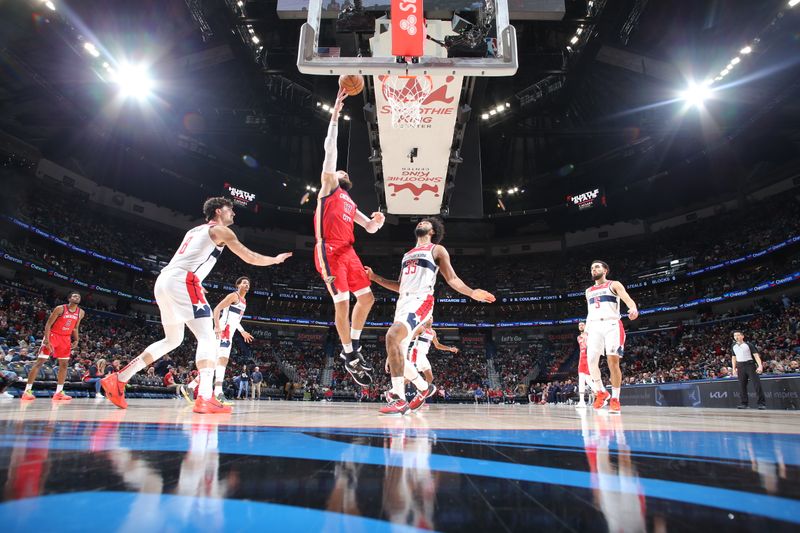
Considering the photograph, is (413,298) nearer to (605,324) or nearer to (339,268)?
(339,268)

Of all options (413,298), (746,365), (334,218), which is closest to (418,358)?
(413,298)

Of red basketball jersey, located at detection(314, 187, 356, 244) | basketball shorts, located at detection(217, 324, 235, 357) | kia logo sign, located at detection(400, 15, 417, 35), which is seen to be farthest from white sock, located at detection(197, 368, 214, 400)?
kia logo sign, located at detection(400, 15, 417, 35)

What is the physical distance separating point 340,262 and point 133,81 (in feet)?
55.0

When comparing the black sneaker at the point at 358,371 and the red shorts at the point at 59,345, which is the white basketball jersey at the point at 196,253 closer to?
the black sneaker at the point at 358,371

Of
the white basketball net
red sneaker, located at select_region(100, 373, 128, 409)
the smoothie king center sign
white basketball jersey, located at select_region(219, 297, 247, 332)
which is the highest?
the white basketball net

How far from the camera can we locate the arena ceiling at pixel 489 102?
1366 cm

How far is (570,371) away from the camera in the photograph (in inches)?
1133

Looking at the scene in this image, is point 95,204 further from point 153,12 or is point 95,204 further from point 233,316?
point 233,316

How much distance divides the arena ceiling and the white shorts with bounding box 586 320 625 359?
26.7 feet

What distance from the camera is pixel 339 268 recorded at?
188 inches

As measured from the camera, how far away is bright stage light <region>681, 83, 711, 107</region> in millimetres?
16812

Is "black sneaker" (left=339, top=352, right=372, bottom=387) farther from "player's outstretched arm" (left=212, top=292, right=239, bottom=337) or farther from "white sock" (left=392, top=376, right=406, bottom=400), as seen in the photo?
"player's outstretched arm" (left=212, top=292, right=239, bottom=337)

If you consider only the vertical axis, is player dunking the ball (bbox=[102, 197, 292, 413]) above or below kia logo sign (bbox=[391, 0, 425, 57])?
below

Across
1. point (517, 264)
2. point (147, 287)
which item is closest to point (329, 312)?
point (147, 287)
